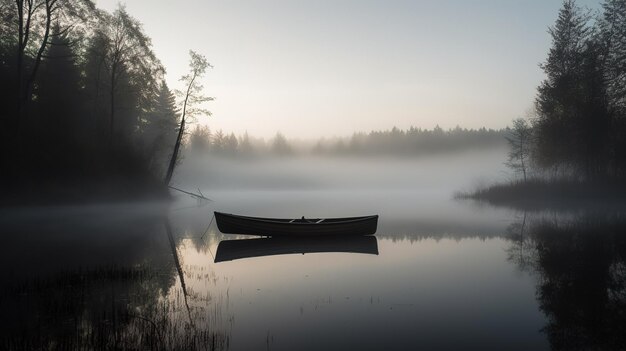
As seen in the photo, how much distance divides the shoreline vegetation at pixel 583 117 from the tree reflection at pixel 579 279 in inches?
722

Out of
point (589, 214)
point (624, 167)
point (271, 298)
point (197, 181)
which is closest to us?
point (271, 298)

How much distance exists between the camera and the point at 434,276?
14398 mm

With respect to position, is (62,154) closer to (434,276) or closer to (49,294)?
(49,294)

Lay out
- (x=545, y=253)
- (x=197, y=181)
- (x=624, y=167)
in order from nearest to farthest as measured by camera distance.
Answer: (x=545, y=253)
(x=624, y=167)
(x=197, y=181)

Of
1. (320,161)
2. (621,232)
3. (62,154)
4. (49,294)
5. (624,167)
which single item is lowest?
(49,294)

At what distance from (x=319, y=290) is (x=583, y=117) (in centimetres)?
4092

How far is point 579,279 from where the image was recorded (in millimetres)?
12883

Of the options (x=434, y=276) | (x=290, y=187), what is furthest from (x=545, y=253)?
(x=290, y=187)

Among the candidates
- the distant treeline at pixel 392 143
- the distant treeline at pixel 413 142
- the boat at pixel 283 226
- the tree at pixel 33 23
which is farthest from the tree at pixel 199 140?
the boat at pixel 283 226

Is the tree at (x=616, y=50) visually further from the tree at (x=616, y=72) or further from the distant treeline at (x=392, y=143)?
the distant treeline at (x=392, y=143)

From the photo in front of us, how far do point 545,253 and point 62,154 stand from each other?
1505 inches

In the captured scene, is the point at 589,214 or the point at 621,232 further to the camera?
the point at 589,214

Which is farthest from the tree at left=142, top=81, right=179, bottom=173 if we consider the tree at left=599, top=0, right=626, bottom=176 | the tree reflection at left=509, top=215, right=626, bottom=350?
the tree at left=599, top=0, right=626, bottom=176

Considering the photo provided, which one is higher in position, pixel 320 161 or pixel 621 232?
pixel 320 161
